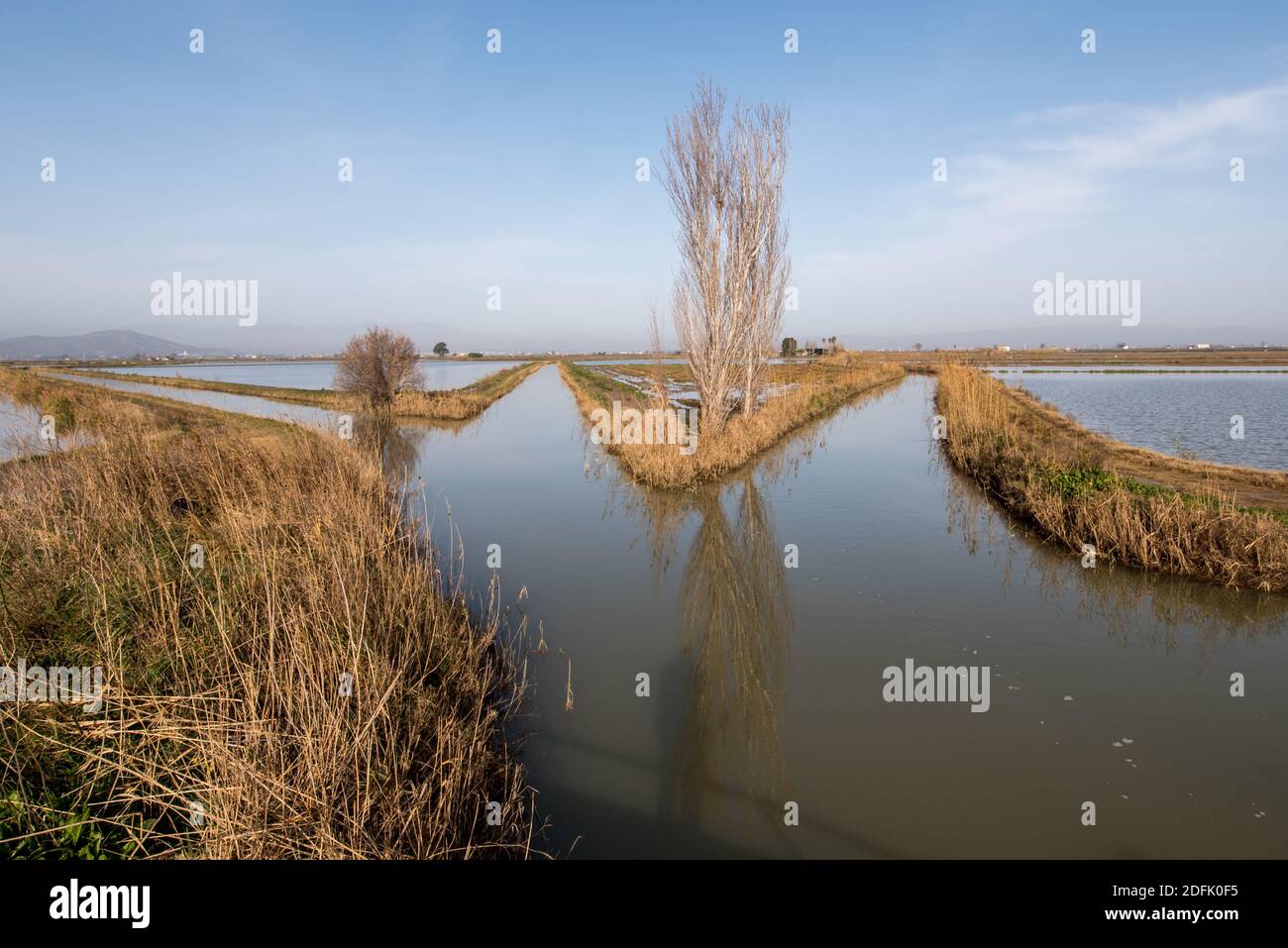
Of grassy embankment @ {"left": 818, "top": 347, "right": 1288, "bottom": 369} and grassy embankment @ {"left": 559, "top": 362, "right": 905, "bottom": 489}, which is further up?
grassy embankment @ {"left": 818, "top": 347, "right": 1288, "bottom": 369}

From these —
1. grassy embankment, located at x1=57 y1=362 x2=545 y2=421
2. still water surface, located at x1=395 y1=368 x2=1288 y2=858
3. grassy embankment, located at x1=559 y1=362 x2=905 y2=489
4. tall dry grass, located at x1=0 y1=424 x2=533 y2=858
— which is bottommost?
still water surface, located at x1=395 y1=368 x2=1288 y2=858

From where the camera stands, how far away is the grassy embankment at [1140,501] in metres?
6.49

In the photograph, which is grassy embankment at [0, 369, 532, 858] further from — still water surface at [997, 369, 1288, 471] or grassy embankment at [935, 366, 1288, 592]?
still water surface at [997, 369, 1288, 471]

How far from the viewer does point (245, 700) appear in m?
3.07

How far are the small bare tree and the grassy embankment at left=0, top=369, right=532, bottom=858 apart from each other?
1753cm

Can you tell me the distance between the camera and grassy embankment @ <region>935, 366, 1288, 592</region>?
6.49 metres

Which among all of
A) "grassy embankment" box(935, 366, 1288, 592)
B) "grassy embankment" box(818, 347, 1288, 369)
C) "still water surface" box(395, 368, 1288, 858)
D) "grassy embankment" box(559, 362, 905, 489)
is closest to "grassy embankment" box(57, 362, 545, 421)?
"grassy embankment" box(559, 362, 905, 489)

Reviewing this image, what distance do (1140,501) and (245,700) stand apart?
930 centimetres

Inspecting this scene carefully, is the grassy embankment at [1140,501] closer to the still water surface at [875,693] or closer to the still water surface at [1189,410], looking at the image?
the still water surface at [875,693]

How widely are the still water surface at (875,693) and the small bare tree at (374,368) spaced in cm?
1595

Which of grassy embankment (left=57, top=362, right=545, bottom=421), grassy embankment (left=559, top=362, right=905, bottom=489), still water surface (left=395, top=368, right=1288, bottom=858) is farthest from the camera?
grassy embankment (left=57, top=362, right=545, bottom=421)

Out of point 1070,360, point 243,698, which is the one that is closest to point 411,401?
point 243,698

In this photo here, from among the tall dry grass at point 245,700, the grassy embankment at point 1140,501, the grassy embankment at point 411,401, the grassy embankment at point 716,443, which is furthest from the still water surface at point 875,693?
the grassy embankment at point 411,401
